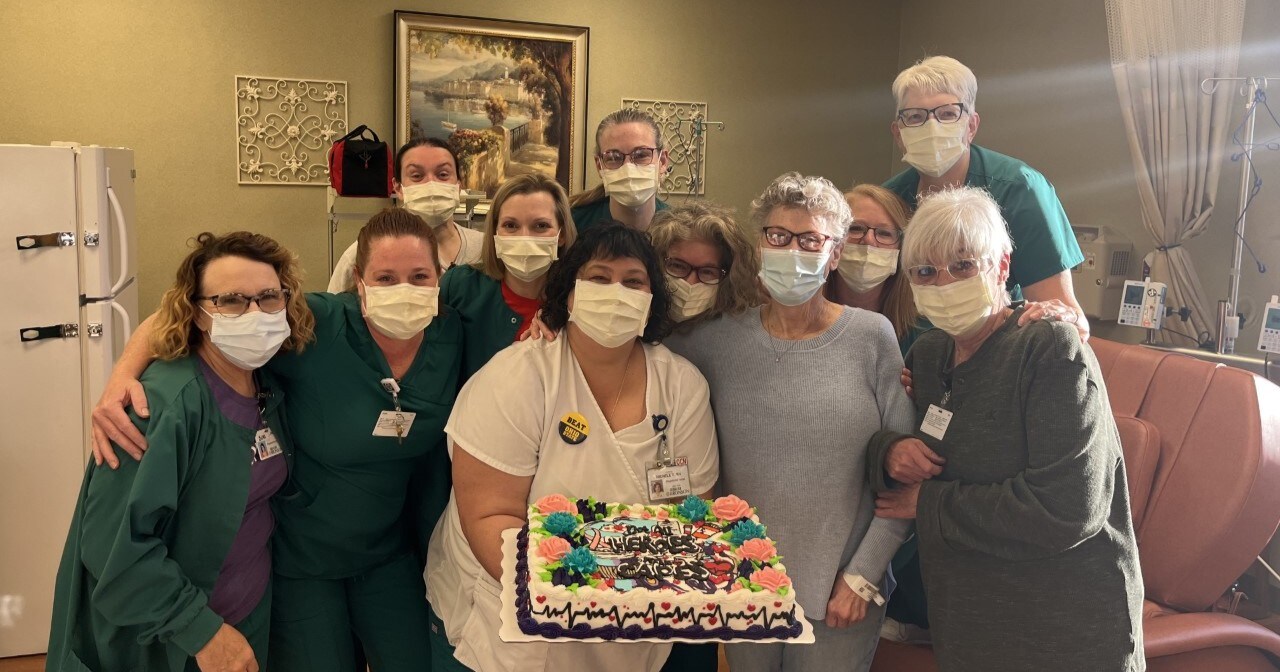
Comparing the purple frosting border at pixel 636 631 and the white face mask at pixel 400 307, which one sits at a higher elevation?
the white face mask at pixel 400 307

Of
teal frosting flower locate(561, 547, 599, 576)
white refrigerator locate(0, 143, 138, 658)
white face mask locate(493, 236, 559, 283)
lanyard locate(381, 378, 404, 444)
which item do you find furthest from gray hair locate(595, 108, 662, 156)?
white refrigerator locate(0, 143, 138, 658)

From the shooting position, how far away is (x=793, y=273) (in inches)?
87.0

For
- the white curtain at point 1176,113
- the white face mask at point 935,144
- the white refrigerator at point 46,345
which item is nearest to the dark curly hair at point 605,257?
the white face mask at point 935,144

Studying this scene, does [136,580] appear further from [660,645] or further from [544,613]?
[660,645]

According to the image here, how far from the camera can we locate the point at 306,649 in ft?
8.04

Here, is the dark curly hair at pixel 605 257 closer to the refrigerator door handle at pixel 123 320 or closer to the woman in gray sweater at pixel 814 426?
the woman in gray sweater at pixel 814 426

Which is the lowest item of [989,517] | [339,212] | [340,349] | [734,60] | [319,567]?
[319,567]

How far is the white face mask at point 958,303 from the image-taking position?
6.70ft

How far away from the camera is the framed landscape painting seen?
226 inches

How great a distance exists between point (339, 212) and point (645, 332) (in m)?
3.54

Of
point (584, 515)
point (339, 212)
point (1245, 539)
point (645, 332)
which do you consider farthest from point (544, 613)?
point (339, 212)

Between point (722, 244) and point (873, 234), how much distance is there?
433 millimetres

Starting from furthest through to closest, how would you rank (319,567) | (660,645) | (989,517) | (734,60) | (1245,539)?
(734,60), (1245,539), (319,567), (660,645), (989,517)

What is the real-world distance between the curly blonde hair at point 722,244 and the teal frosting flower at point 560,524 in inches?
25.6
